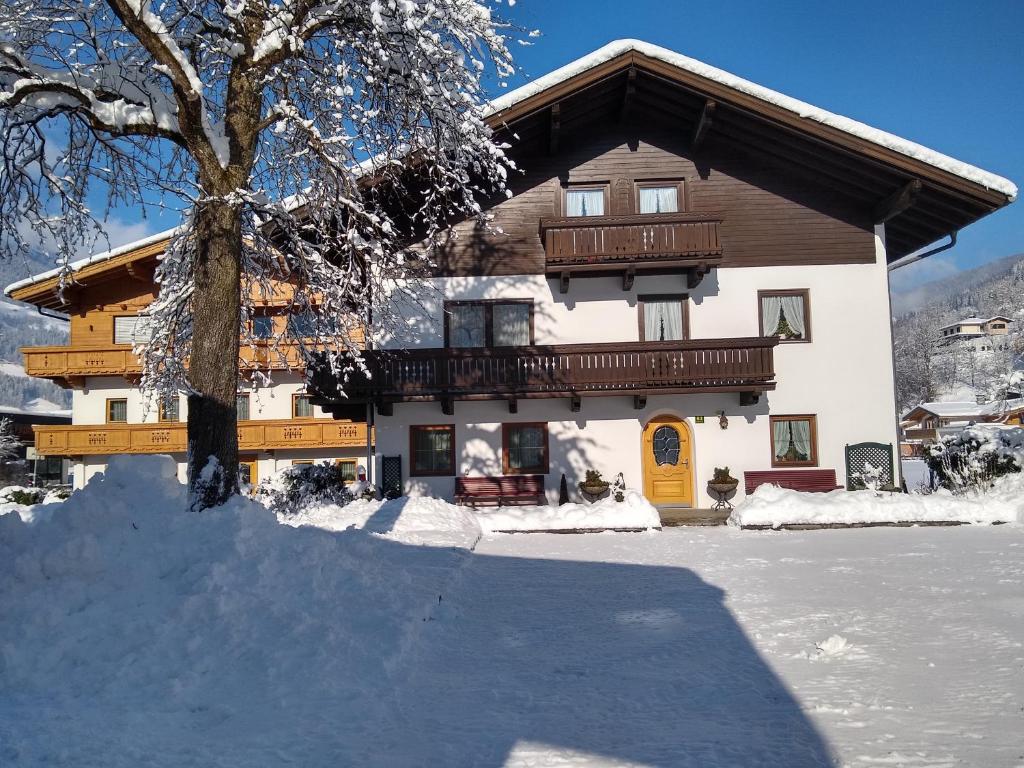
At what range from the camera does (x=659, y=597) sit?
28.1 ft

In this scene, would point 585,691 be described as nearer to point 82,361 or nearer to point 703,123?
point 703,123

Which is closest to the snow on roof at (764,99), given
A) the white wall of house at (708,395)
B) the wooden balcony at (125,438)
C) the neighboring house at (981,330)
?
the white wall of house at (708,395)

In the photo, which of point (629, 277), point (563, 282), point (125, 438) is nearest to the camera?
point (629, 277)

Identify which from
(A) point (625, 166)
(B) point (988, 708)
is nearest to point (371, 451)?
Result: (A) point (625, 166)

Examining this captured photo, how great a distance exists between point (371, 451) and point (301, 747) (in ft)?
Result: 50.1

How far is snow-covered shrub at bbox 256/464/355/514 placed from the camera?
53.8 ft

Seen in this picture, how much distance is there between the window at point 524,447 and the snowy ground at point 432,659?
Answer: 29.3ft

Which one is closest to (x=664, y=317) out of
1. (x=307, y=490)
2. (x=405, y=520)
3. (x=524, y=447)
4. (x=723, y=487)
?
(x=723, y=487)

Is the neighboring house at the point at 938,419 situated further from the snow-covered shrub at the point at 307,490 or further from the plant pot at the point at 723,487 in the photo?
the snow-covered shrub at the point at 307,490

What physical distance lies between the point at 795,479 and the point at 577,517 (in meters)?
6.01

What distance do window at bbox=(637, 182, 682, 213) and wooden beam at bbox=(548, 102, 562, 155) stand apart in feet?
7.75

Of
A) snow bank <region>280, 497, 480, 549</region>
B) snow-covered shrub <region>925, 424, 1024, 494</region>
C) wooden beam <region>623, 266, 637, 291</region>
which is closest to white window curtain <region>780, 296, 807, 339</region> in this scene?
wooden beam <region>623, 266, 637, 291</region>

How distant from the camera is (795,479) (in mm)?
17766

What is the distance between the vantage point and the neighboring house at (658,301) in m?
17.1
